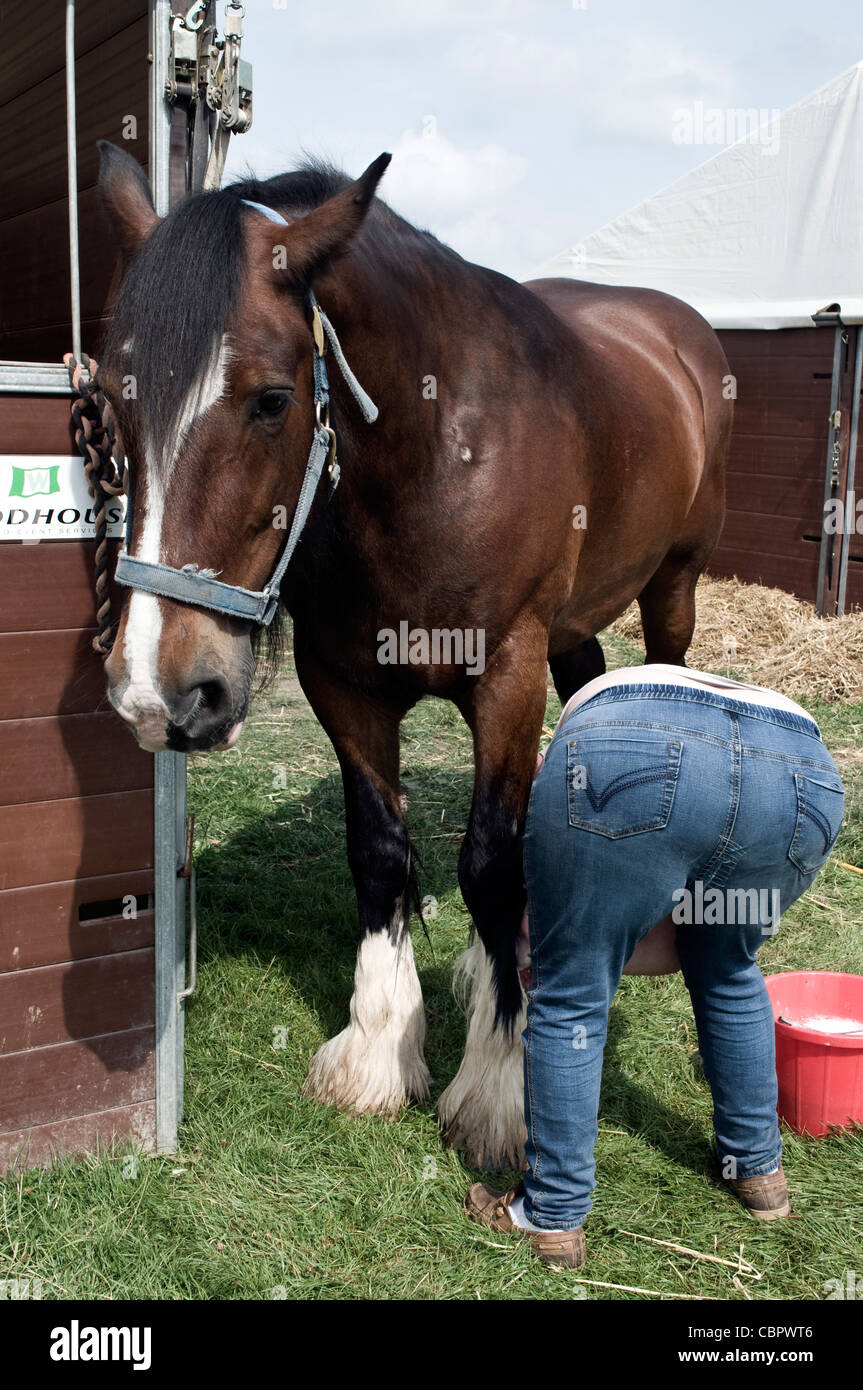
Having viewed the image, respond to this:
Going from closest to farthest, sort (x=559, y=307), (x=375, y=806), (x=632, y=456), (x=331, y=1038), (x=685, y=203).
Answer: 1. (x=375, y=806)
2. (x=331, y=1038)
3. (x=632, y=456)
4. (x=559, y=307)
5. (x=685, y=203)

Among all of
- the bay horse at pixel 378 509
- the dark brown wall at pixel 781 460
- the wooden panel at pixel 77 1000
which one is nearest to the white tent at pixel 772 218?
the dark brown wall at pixel 781 460

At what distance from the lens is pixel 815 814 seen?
215cm

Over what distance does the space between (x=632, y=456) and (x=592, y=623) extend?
1.91ft

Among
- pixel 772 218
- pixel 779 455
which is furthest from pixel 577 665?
pixel 772 218

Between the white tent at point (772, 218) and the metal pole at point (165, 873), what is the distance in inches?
442

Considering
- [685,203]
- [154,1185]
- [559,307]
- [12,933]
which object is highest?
[685,203]

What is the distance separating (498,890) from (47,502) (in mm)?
1427

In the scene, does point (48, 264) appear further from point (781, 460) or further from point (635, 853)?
point (781, 460)

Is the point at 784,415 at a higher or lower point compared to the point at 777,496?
higher

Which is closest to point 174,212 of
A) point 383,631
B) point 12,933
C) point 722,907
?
point 383,631

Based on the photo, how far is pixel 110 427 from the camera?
2324mm

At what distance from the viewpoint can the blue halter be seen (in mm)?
1977

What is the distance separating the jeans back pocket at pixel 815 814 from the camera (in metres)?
2.14

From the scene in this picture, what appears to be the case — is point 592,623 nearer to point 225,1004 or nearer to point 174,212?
point 225,1004
